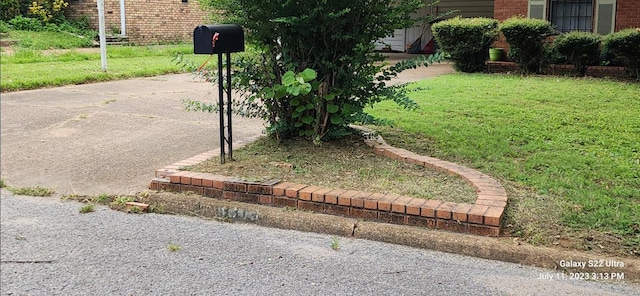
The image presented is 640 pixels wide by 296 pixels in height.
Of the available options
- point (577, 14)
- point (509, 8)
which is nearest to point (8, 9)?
point (509, 8)

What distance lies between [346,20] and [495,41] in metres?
9.80

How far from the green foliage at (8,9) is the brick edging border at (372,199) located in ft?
54.5

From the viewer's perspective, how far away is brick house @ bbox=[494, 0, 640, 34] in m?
13.2

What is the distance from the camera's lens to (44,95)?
9281mm

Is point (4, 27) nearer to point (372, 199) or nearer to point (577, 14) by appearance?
point (577, 14)

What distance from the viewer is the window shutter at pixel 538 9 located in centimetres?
1407

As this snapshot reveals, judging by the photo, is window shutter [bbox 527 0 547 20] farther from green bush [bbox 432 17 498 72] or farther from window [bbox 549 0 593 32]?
green bush [bbox 432 17 498 72]

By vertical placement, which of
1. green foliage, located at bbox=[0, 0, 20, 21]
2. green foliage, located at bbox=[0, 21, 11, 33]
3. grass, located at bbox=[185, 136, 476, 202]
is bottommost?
grass, located at bbox=[185, 136, 476, 202]

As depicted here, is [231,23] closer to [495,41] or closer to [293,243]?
[293,243]

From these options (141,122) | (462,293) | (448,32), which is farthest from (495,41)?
(462,293)

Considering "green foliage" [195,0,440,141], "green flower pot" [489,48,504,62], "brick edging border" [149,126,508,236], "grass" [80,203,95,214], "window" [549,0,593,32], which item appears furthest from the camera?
"green flower pot" [489,48,504,62]

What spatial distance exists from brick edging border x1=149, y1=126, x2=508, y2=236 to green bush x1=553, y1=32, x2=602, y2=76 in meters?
Answer: 8.58

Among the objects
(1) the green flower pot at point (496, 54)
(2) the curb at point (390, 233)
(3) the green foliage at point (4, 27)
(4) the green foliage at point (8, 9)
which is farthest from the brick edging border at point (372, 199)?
(4) the green foliage at point (8, 9)

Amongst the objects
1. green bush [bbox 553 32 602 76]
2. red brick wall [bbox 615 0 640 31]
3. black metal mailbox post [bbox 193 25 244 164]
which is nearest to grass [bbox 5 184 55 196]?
black metal mailbox post [bbox 193 25 244 164]
